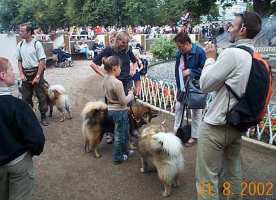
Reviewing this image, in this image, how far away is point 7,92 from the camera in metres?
3.09

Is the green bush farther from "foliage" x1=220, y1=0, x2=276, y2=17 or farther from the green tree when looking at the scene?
the green tree

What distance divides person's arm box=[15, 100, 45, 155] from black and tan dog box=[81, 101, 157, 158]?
2.56 metres

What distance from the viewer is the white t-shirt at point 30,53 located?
7.17m

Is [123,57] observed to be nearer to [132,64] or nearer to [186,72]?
[132,64]

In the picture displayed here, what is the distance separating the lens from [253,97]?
3.23 meters

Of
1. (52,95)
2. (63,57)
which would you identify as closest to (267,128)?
(52,95)

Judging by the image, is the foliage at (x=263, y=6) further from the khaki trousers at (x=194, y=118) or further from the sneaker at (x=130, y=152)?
the sneaker at (x=130, y=152)

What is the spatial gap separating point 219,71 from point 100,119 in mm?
2937

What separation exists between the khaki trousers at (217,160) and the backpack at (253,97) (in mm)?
166

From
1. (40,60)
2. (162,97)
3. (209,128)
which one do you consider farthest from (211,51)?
(162,97)

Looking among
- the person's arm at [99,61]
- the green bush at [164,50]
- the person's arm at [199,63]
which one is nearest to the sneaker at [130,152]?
the person's arm at [99,61]

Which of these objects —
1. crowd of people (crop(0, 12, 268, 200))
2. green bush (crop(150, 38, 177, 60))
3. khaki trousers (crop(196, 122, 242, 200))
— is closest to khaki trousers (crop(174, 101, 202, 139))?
khaki trousers (crop(196, 122, 242, 200))

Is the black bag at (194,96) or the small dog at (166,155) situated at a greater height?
the black bag at (194,96)

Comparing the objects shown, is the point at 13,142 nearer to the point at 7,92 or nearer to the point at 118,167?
the point at 7,92
